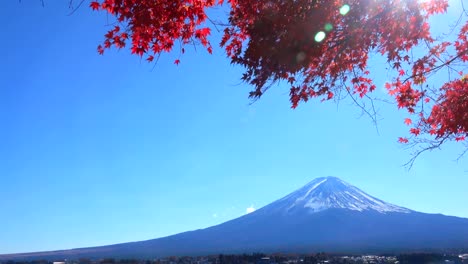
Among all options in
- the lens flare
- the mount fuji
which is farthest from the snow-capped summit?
the lens flare

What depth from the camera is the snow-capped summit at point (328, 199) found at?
10325 centimetres

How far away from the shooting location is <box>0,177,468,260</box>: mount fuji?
230 ft

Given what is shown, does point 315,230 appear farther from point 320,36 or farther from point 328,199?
point 320,36

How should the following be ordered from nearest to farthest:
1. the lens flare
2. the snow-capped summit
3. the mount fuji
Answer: the lens flare < the mount fuji < the snow-capped summit

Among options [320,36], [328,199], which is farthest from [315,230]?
[320,36]

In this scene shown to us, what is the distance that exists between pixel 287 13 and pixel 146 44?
2.13 metres

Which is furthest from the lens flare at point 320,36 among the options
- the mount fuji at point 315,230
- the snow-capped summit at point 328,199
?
the snow-capped summit at point 328,199

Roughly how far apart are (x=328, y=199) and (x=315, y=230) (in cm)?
2414

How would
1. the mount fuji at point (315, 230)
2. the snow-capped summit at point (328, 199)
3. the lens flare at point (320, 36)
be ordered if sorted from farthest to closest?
the snow-capped summit at point (328, 199), the mount fuji at point (315, 230), the lens flare at point (320, 36)

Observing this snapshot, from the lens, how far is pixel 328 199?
110 meters

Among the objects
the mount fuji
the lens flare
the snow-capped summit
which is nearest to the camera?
the lens flare

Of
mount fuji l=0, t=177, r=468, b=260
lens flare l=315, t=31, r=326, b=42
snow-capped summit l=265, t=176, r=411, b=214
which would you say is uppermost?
snow-capped summit l=265, t=176, r=411, b=214

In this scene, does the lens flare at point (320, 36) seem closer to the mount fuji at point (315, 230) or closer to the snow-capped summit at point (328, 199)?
the mount fuji at point (315, 230)

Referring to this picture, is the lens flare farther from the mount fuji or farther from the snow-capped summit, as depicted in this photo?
the snow-capped summit
